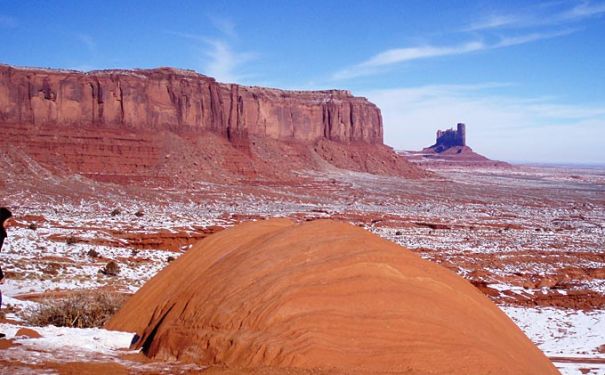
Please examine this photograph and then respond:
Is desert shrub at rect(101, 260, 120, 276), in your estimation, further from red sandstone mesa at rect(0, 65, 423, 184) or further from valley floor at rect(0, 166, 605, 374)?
red sandstone mesa at rect(0, 65, 423, 184)

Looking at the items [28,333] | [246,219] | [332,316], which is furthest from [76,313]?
[246,219]

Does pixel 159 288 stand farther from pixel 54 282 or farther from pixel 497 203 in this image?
pixel 497 203

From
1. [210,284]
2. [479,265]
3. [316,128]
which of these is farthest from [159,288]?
[316,128]

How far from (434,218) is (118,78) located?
4782 centimetres

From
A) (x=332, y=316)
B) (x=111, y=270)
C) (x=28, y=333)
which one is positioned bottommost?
(x=111, y=270)

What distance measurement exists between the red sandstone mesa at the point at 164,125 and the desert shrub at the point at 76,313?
185ft

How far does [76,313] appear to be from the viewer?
886cm

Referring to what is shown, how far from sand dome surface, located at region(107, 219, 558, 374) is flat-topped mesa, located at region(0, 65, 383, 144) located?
66.0 metres

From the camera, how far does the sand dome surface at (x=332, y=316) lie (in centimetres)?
575

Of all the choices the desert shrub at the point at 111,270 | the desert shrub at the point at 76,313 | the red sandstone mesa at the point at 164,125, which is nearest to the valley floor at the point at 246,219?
the desert shrub at the point at 111,270

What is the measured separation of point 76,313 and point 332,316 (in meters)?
4.57

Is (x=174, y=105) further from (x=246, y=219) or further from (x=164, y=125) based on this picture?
(x=246, y=219)

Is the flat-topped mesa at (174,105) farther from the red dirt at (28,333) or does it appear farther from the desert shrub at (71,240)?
the red dirt at (28,333)

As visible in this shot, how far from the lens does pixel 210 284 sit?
7.06 m
